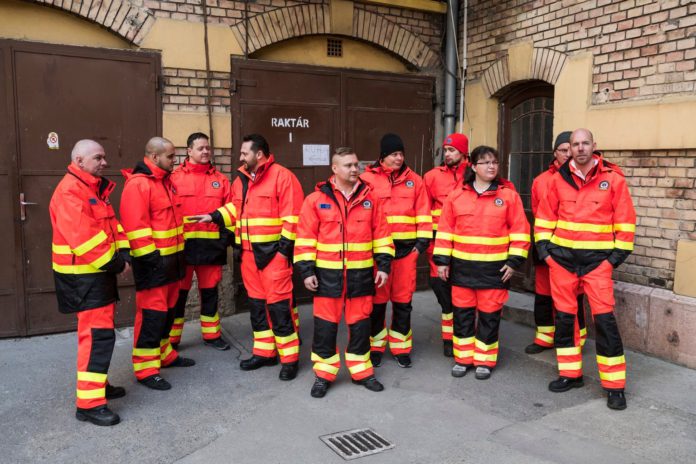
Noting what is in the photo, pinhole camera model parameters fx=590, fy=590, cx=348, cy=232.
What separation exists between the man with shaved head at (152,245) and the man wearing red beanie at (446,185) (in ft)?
7.66

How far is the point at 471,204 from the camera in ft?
15.4

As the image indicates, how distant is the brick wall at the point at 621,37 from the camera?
16.4ft

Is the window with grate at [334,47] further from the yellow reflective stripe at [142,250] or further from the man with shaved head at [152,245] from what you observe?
the yellow reflective stripe at [142,250]

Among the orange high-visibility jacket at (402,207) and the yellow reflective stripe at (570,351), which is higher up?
the orange high-visibility jacket at (402,207)

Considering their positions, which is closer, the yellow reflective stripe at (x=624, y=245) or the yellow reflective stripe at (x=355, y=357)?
the yellow reflective stripe at (x=624, y=245)

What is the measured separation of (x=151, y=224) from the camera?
463 cm

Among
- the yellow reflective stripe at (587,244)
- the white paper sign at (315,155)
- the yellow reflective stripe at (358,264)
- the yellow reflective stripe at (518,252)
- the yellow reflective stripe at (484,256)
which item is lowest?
the yellow reflective stripe at (358,264)

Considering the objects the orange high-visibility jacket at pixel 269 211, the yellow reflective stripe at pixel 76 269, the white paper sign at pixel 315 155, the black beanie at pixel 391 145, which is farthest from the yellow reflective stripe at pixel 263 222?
the white paper sign at pixel 315 155

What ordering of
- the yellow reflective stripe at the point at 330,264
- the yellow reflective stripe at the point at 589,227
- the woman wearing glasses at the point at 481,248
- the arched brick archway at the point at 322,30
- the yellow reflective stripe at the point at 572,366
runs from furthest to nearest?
1. the arched brick archway at the point at 322,30
2. the woman wearing glasses at the point at 481,248
3. the yellow reflective stripe at the point at 572,366
4. the yellow reflective stripe at the point at 330,264
5. the yellow reflective stripe at the point at 589,227

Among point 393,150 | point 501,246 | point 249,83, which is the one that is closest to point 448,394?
point 501,246

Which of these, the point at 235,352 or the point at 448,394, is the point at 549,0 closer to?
the point at 448,394

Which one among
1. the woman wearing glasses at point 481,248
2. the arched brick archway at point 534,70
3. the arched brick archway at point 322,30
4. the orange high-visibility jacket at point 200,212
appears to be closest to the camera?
the woman wearing glasses at point 481,248

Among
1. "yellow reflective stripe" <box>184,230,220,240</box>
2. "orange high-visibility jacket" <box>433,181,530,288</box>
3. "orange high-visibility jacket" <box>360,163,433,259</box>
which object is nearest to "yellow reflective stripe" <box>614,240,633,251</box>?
"orange high-visibility jacket" <box>433,181,530,288</box>

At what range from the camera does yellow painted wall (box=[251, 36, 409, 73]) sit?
6.73 meters
